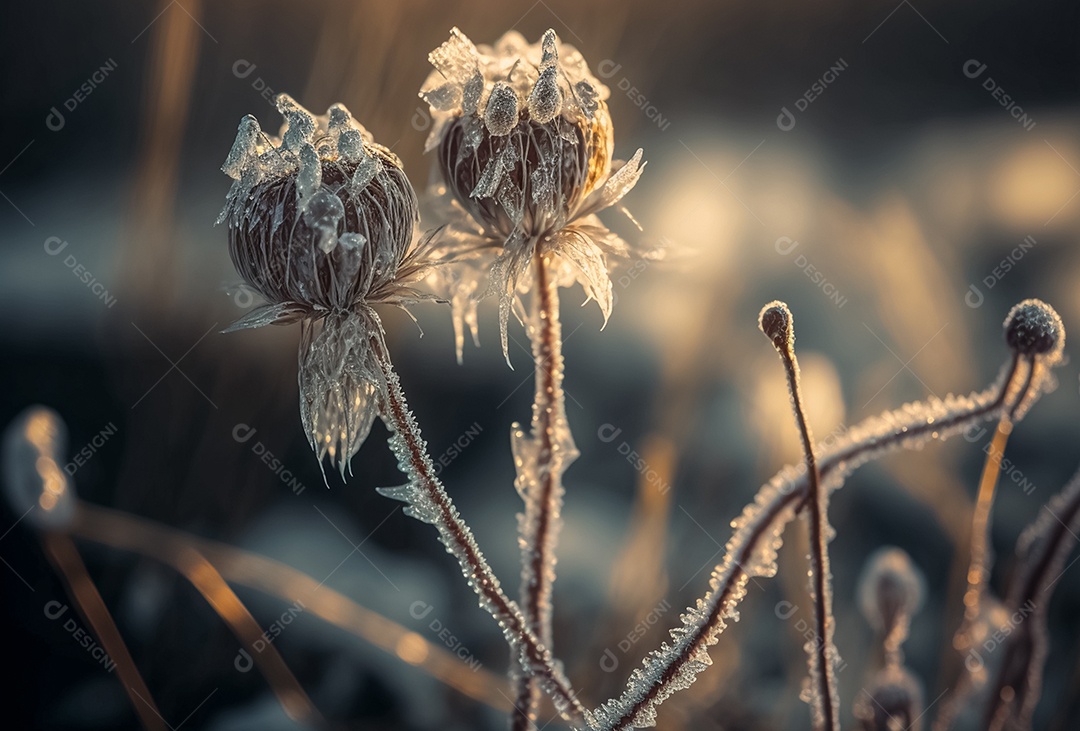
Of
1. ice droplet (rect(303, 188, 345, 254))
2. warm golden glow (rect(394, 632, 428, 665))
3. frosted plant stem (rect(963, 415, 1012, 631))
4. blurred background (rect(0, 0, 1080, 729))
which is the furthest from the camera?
blurred background (rect(0, 0, 1080, 729))

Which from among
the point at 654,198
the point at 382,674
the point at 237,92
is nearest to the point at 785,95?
the point at 654,198

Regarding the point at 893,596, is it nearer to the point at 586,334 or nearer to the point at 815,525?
the point at 815,525

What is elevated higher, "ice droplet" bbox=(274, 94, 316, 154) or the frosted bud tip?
the frosted bud tip

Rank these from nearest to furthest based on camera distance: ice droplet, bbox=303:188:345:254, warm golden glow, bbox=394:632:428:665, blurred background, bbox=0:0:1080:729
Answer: ice droplet, bbox=303:188:345:254, warm golden glow, bbox=394:632:428:665, blurred background, bbox=0:0:1080:729

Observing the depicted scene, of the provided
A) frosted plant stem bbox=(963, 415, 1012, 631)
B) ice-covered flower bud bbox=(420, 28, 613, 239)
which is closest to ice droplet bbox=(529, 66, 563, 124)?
ice-covered flower bud bbox=(420, 28, 613, 239)

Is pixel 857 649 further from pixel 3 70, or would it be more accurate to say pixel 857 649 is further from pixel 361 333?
pixel 3 70

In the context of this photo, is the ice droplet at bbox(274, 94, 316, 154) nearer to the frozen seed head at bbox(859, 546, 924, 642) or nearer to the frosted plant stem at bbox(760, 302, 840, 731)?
the frosted plant stem at bbox(760, 302, 840, 731)

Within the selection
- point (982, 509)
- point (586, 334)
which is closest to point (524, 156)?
point (982, 509)

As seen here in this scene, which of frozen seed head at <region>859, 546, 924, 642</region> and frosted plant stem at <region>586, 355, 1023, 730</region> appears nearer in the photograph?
frosted plant stem at <region>586, 355, 1023, 730</region>
